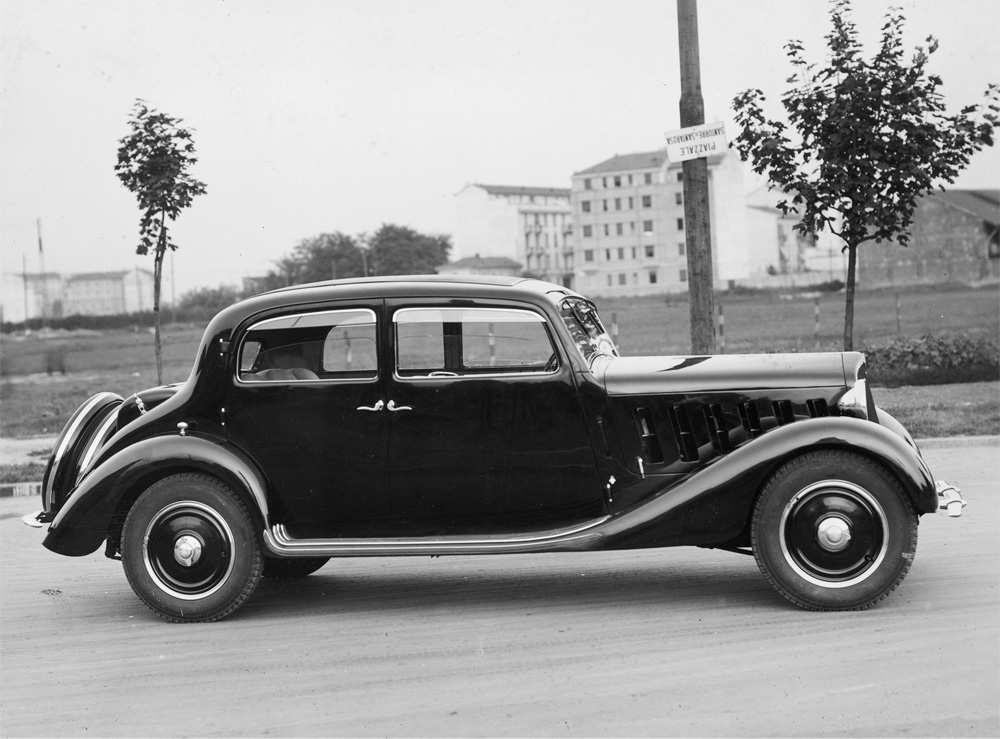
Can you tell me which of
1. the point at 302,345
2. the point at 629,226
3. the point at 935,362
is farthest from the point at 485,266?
Result: the point at 302,345

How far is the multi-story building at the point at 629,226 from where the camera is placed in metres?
93.1

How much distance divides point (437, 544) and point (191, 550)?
1.22m

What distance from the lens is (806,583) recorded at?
16.3 feet

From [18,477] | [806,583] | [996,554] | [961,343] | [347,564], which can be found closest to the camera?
[806,583]

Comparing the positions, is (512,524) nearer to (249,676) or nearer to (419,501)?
(419,501)

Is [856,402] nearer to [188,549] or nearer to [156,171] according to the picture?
[188,549]

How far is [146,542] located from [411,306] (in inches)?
69.5

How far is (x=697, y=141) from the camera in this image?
844 cm

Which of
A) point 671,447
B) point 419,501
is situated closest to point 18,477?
point 419,501

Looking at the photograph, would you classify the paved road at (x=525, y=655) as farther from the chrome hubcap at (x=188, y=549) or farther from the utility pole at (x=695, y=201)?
the utility pole at (x=695, y=201)

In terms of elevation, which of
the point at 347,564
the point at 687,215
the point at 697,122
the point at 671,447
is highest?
the point at 697,122

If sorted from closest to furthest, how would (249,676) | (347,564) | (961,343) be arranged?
(249,676) → (347,564) → (961,343)

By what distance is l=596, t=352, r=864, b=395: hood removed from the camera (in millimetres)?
5203

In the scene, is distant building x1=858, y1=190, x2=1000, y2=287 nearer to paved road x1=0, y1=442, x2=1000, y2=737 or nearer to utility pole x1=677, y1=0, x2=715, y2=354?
utility pole x1=677, y1=0, x2=715, y2=354
